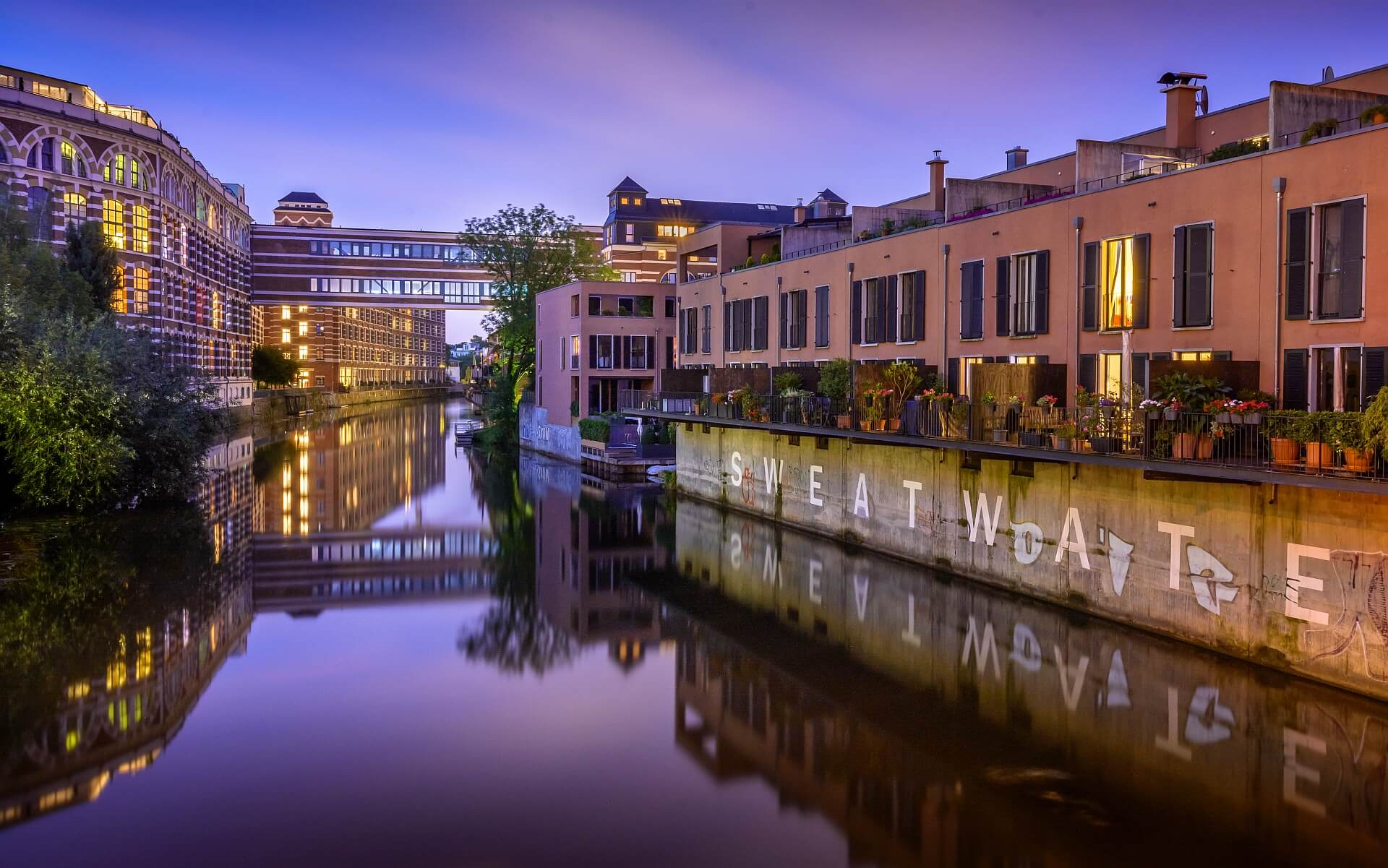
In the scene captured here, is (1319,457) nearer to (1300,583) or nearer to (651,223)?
(1300,583)

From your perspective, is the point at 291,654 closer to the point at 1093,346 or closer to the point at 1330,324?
the point at 1093,346

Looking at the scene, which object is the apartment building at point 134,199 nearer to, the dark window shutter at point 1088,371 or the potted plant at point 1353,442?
the dark window shutter at point 1088,371

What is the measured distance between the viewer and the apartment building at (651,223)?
118 metres

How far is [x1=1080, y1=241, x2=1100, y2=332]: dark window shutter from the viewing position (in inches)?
951

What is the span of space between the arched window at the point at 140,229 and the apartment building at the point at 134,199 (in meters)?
0.07

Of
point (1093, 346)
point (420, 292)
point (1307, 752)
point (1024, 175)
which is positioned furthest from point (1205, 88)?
point (420, 292)

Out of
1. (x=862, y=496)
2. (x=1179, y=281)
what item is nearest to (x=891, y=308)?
(x=862, y=496)

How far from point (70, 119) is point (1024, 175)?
5627 cm

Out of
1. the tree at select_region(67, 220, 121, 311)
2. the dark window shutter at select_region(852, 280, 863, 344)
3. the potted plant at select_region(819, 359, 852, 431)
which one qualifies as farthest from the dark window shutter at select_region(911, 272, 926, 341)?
the tree at select_region(67, 220, 121, 311)

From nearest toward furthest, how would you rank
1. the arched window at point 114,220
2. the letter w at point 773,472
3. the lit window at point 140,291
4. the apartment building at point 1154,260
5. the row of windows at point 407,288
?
the apartment building at point 1154,260, the letter w at point 773,472, the arched window at point 114,220, the lit window at point 140,291, the row of windows at point 407,288

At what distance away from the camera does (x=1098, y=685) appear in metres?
18.0

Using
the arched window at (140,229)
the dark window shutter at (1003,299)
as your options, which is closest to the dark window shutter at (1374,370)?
the dark window shutter at (1003,299)

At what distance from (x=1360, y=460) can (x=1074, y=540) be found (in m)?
6.96

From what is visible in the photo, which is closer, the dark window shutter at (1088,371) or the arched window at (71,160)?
the dark window shutter at (1088,371)
